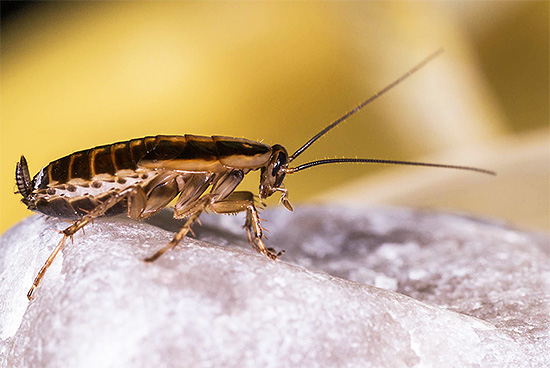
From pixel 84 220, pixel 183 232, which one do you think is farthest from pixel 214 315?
pixel 84 220

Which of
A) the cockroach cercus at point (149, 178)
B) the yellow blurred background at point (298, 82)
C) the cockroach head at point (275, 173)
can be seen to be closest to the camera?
the cockroach cercus at point (149, 178)

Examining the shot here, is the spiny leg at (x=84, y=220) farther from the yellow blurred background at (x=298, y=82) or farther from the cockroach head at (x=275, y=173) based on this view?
the yellow blurred background at (x=298, y=82)

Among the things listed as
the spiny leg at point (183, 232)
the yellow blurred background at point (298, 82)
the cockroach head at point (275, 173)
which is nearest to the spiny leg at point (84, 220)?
the spiny leg at point (183, 232)

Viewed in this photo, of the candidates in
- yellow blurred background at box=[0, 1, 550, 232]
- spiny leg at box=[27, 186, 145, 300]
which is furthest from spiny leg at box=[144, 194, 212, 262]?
yellow blurred background at box=[0, 1, 550, 232]

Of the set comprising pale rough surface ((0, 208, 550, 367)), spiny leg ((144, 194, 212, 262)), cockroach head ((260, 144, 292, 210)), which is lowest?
pale rough surface ((0, 208, 550, 367))

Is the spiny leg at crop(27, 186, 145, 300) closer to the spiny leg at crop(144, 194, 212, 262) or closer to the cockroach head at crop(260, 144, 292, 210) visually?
the spiny leg at crop(144, 194, 212, 262)

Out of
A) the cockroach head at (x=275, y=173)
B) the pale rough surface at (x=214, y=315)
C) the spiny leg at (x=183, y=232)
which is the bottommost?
the pale rough surface at (x=214, y=315)

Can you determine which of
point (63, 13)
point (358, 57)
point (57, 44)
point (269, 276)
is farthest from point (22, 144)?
point (269, 276)
